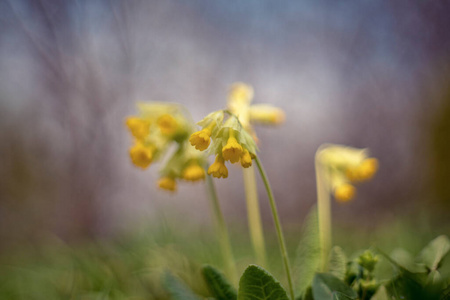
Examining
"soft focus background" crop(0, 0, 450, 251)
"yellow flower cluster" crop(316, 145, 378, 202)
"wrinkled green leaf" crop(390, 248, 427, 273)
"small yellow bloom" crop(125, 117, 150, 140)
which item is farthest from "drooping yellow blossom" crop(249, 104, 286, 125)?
"soft focus background" crop(0, 0, 450, 251)

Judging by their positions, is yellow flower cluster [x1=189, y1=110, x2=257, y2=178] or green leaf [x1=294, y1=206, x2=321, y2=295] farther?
green leaf [x1=294, y1=206, x2=321, y2=295]

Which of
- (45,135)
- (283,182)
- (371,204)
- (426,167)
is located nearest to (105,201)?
(45,135)

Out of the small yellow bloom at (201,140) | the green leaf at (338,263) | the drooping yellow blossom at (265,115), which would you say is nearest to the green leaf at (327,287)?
the green leaf at (338,263)

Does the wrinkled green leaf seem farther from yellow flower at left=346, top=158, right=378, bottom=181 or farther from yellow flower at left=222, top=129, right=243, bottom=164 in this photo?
yellow flower at left=222, top=129, right=243, bottom=164

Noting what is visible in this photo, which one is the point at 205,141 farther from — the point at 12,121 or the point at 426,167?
the point at 12,121

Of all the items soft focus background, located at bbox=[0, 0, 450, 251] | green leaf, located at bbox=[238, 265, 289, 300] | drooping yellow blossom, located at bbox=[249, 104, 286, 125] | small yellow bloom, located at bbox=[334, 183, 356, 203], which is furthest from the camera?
soft focus background, located at bbox=[0, 0, 450, 251]

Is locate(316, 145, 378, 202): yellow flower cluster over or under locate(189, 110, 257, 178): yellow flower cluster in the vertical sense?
over

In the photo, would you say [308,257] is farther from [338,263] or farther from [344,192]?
[344,192]

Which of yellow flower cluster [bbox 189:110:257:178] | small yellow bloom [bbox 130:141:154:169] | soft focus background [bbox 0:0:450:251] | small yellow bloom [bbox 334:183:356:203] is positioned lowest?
yellow flower cluster [bbox 189:110:257:178]

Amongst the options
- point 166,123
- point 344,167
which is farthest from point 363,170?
point 166,123
